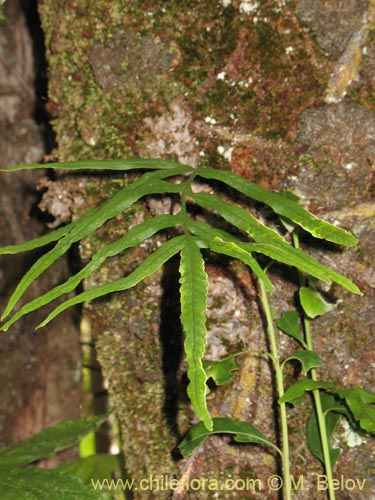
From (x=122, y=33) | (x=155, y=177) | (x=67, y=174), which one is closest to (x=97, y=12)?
(x=122, y=33)

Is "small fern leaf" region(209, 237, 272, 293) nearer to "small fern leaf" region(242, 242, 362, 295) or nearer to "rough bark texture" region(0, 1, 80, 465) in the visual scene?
"small fern leaf" region(242, 242, 362, 295)

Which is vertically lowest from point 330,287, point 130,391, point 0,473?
point 0,473

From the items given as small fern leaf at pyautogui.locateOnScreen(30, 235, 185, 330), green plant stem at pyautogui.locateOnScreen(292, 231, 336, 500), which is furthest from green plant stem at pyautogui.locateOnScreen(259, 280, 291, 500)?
small fern leaf at pyautogui.locateOnScreen(30, 235, 185, 330)

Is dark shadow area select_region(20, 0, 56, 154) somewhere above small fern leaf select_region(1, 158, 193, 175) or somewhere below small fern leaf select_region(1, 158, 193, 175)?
above

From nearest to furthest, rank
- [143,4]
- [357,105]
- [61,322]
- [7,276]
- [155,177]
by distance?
[155,177] < [357,105] < [143,4] < [7,276] < [61,322]

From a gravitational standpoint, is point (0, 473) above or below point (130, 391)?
below

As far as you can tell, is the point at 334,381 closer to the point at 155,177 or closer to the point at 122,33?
the point at 155,177

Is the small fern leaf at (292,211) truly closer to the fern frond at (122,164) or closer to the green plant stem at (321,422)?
the fern frond at (122,164)

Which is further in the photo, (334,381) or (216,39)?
(216,39)

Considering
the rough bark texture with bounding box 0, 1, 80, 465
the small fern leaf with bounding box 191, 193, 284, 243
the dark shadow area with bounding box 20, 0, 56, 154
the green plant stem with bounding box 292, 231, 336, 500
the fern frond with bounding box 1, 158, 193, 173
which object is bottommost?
the green plant stem with bounding box 292, 231, 336, 500
